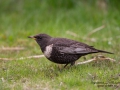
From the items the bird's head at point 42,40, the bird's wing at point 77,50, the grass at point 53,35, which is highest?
the bird's head at point 42,40

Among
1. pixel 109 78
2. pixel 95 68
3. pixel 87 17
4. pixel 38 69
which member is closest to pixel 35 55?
pixel 38 69

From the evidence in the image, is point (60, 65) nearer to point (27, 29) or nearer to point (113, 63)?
point (113, 63)

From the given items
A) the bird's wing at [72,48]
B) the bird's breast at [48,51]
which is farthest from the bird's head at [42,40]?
the bird's wing at [72,48]

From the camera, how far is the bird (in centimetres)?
711

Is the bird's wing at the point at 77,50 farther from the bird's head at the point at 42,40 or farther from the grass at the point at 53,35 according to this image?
the bird's head at the point at 42,40

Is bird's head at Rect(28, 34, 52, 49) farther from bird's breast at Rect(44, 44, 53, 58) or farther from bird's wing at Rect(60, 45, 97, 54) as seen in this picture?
bird's wing at Rect(60, 45, 97, 54)

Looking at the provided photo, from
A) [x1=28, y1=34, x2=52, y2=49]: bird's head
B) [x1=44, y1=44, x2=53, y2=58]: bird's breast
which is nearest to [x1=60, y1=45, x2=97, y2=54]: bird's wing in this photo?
[x1=44, y1=44, x2=53, y2=58]: bird's breast

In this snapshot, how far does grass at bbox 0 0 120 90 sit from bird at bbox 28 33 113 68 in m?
0.20

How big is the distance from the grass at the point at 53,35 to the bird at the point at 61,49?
0.20 metres

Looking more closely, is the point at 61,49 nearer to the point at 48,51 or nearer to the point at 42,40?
the point at 48,51

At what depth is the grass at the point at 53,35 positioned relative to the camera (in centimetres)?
628

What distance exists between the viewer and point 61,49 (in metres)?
7.21

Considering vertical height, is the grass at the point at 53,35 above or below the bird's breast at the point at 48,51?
below

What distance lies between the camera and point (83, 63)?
764 centimetres
